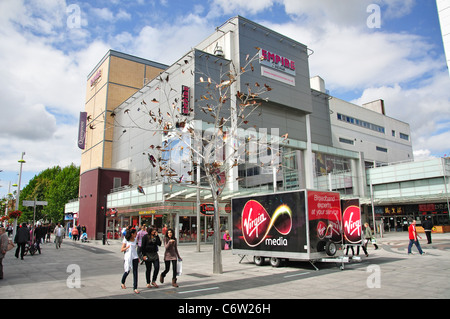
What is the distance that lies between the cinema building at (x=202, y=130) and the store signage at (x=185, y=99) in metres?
0.10

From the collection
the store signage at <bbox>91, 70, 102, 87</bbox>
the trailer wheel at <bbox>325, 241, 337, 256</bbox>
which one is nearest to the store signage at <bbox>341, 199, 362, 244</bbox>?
the trailer wheel at <bbox>325, 241, 337, 256</bbox>

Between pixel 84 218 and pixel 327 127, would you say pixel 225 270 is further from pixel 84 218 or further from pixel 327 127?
pixel 327 127

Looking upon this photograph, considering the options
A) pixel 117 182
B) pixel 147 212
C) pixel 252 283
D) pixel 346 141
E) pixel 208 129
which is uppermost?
pixel 346 141

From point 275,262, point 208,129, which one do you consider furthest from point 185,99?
point 275,262

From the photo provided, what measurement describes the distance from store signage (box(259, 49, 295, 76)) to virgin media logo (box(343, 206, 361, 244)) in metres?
24.7

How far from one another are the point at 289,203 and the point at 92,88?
4981cm

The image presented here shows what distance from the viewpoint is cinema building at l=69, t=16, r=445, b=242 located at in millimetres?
30500

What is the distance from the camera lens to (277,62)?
3850 centimetres

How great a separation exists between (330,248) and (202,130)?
19.6 metres

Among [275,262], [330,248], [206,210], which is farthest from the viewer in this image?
[206,210]

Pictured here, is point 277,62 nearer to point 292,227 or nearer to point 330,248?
point 292,227

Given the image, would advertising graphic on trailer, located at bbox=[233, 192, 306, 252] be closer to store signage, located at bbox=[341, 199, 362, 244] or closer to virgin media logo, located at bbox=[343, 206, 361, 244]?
store signage, located at bbox=[341, 199, 362, 244]

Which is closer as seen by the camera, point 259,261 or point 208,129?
Answer: point 259,261

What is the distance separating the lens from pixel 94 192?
40.3 metres
